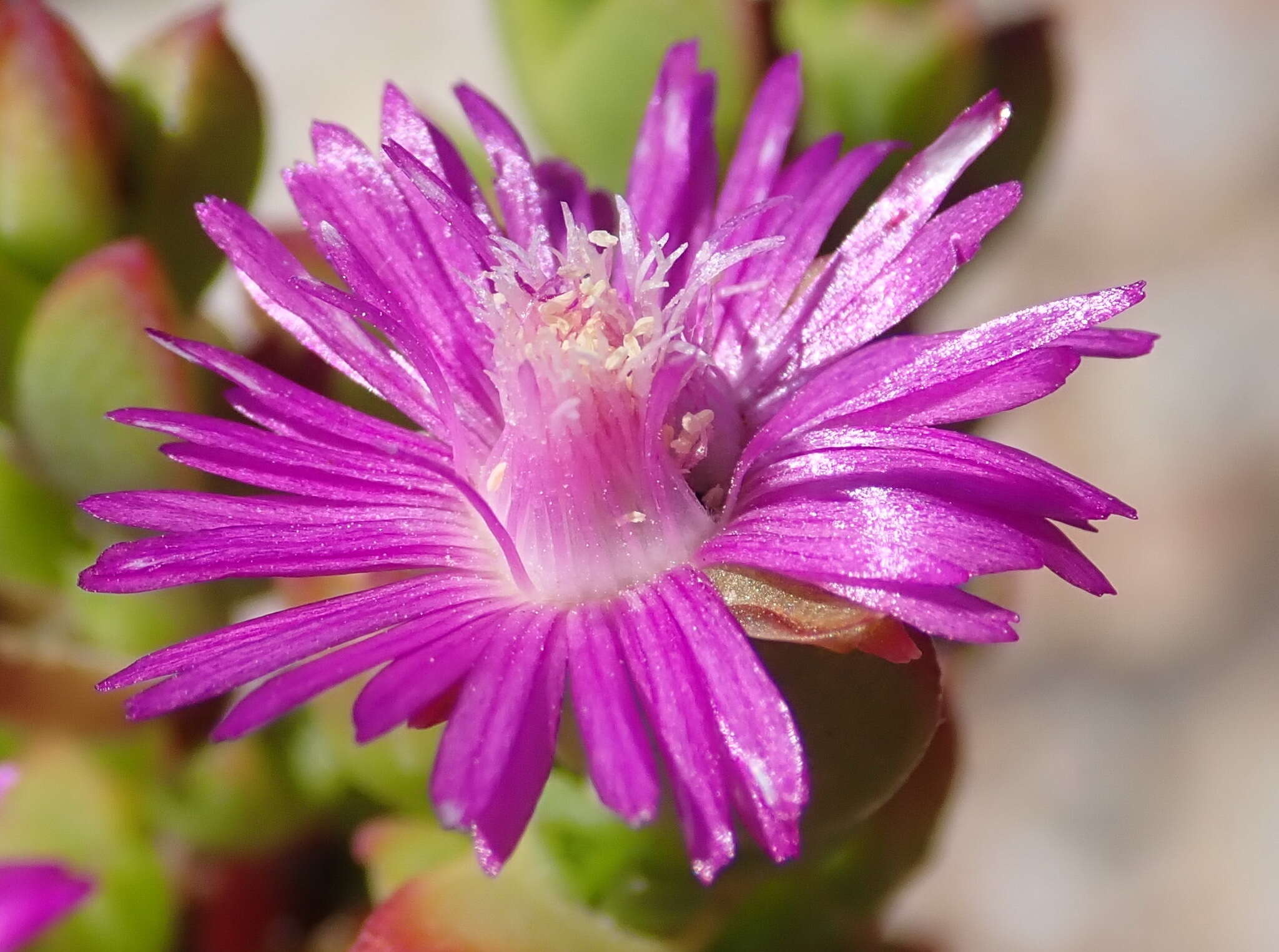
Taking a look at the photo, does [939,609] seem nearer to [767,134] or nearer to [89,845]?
[767,134]

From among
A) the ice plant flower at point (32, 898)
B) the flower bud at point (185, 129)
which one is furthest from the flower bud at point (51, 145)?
the ice plant flower at point (32, 898)

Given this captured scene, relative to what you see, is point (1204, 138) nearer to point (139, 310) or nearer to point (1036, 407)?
point (1036, 407)

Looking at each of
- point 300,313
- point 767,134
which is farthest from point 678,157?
point 300,313

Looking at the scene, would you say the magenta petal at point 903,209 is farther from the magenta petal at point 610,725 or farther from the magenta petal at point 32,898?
the magenta petal at point 32,898

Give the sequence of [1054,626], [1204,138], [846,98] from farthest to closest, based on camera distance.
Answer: [1204,138] < [1054,626] < [846,98]

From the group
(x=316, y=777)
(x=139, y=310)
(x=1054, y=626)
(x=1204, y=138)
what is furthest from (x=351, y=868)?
(x=1204, y=138)

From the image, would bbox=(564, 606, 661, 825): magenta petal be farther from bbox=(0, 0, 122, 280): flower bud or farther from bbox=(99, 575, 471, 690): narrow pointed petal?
bbox=(0, 0, 122, 280): flower bud
